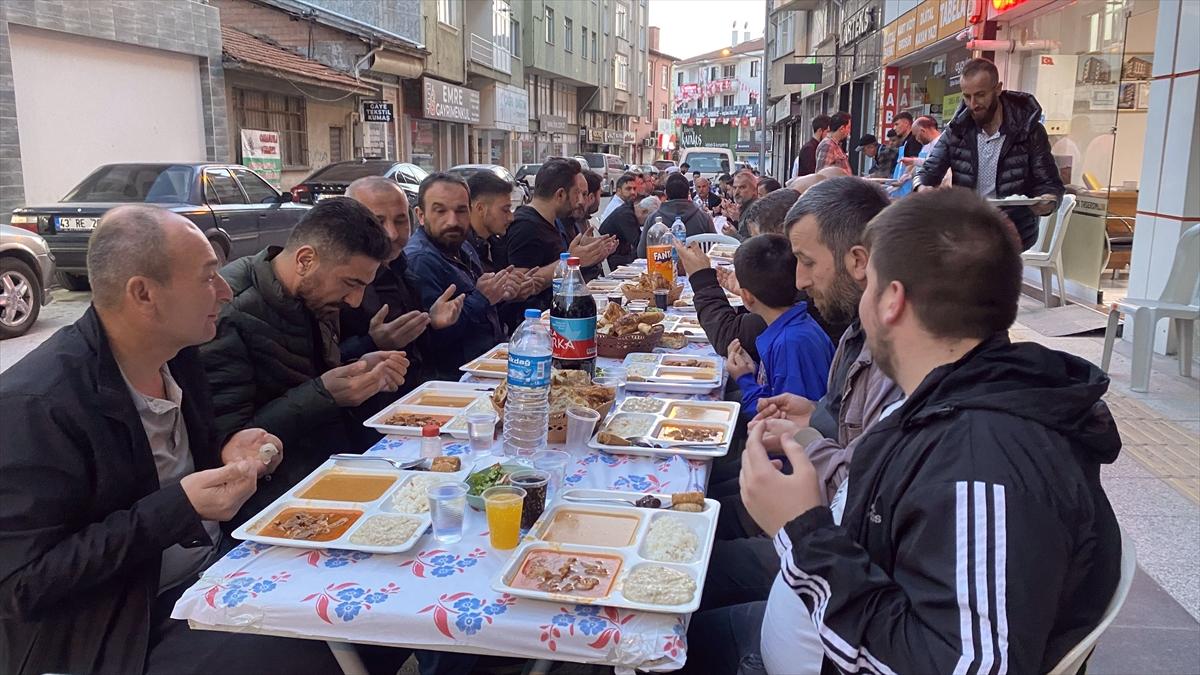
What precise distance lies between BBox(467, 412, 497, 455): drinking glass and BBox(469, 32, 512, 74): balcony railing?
2878 centimetres

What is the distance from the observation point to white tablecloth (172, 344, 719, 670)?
167 centimetres

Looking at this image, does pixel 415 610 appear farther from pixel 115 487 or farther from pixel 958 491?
pixel 958 491

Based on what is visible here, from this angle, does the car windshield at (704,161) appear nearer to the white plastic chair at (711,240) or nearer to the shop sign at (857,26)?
Answer: the shop sign at (857,26)

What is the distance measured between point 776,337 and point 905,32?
1374 centimetres

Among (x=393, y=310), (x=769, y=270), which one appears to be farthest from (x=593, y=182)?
(x=769, y=270)

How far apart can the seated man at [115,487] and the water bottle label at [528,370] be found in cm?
75

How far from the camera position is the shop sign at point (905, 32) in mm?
14558

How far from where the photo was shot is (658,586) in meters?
1.79

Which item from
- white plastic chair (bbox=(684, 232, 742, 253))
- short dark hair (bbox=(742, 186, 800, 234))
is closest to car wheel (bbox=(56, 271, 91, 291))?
white plastic chair (bbox=(684, 232, 742, 253))

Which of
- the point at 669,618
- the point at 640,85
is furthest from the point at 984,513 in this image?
the point at 640,85

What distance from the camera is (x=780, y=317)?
136 inches

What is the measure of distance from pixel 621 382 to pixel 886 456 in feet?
6.57

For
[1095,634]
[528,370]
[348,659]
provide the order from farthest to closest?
[528,370]
[348,659]
[1095,634]

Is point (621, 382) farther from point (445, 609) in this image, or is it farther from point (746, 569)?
point (445, 609)
